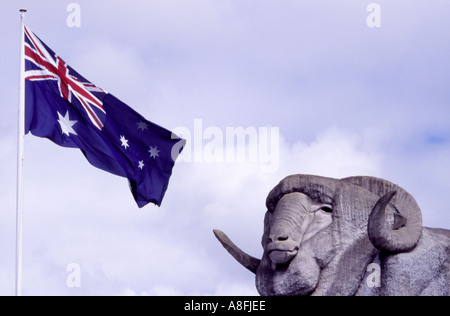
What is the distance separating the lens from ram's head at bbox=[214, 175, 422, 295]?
29.5 m

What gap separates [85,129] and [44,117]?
1.10m

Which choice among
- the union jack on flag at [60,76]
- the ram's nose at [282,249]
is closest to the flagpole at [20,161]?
the union jack on flag at [60,76]

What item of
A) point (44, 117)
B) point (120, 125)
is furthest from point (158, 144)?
point (44, 117)

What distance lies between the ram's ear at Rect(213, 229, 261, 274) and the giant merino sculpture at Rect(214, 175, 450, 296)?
1.16 meters

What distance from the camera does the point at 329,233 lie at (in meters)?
29.8

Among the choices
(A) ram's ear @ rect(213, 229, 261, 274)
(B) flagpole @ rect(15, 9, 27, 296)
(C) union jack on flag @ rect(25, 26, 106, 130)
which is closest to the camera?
(B) flagpole @ rect(15, 9, 27, 296)

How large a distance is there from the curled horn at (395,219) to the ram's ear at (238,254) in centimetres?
256

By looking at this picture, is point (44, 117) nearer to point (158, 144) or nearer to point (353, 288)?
point (158, 144)

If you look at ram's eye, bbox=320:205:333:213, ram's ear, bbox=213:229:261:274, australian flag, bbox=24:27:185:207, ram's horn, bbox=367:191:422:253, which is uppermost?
australian flag, bbox=24:27:185:207

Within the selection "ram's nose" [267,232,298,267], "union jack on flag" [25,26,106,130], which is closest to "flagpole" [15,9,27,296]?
"union jack on flag" [25,26,106,130]

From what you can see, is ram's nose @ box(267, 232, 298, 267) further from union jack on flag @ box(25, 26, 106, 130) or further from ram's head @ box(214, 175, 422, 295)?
union jack on flag @ box(25, 26, 106, 130)

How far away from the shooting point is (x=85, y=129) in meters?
30.9

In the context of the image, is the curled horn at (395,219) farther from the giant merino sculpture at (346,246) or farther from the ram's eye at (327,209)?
the ram's eye at (327,209)
